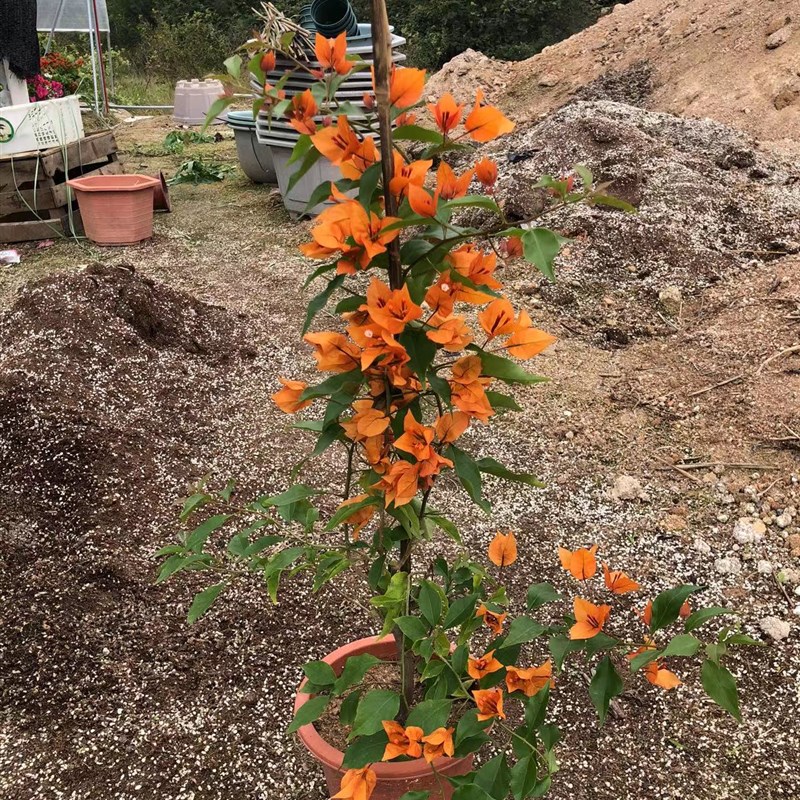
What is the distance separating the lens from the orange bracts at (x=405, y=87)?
0.93m

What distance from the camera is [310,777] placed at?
1646mm

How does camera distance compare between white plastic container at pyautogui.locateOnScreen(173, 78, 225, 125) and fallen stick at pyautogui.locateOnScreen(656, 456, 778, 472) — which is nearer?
fallen stick at pyautogui.locateOnScreen(656, 456, 778, 472)

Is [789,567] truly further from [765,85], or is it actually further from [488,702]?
[765,85]

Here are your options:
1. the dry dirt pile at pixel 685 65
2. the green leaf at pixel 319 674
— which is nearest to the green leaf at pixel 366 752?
the green leaf at pixel 319 674

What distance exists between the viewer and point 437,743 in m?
1.02

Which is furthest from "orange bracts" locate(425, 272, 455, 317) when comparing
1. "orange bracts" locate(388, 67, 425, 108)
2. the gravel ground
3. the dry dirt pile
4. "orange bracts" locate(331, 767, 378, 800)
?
the dry dirt pile

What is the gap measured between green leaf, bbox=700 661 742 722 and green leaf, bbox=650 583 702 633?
8cm

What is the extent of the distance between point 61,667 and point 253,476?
878mm

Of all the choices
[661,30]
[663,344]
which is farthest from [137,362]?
[661,30]

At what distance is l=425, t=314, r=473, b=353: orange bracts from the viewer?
0.92 meters

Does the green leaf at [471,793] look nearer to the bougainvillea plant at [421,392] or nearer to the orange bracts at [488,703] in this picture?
the bougainvillea plant at [421,392]

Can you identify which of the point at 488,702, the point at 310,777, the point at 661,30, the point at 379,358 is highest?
the point at 661,30

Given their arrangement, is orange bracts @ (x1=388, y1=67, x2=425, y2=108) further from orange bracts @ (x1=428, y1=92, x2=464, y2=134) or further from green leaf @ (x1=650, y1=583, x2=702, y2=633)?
green leaf @ (x1=650, y1=583, x2=702, y2=633)

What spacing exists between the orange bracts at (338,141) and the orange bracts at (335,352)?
22cm
